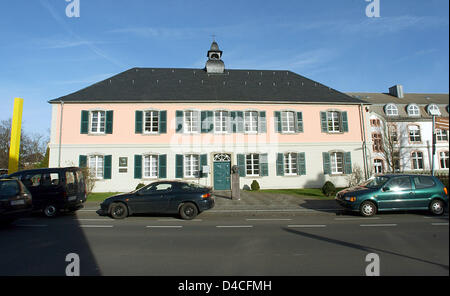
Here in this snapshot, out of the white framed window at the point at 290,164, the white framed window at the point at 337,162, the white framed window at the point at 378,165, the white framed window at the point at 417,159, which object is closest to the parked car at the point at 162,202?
the white framed window at the point at 290,164

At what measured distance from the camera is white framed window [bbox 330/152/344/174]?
18.6 metres

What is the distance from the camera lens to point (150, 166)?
17.4 metres

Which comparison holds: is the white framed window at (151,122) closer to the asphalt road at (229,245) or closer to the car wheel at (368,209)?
the asphalt road at (229,245)

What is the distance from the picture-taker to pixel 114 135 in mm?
17438

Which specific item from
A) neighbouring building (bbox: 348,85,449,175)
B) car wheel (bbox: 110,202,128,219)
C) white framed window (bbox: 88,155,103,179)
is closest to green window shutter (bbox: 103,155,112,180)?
white framed window (bbox: 88,155,103,179)

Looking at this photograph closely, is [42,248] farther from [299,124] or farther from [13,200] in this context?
[299,124]

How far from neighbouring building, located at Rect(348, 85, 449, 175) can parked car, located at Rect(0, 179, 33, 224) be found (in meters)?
30.4

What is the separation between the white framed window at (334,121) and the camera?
1905 centimetres

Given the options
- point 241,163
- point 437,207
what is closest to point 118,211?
point 241,163

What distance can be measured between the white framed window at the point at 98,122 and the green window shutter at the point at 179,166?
19.8 feet

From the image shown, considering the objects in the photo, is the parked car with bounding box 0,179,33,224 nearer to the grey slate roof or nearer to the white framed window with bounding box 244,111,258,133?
the grey slate roof
